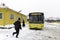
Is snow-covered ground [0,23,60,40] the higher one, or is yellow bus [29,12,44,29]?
yellow bus [29,12,44,29]

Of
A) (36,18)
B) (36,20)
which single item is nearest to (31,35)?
(36,20)

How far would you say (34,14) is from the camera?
30.9 m

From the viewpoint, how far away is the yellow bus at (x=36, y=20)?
29.6 m

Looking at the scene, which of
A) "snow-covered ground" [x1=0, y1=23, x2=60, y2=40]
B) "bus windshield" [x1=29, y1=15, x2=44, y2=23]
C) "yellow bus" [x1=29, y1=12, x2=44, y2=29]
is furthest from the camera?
"bus windshield" [x1=29, y1=15, x2=44, y2=23]

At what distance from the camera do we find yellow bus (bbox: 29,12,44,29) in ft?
97.2

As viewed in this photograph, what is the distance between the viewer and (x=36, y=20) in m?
30.1

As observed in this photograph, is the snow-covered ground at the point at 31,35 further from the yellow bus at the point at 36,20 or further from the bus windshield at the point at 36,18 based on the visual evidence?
the bus windshield at the point at 36,18

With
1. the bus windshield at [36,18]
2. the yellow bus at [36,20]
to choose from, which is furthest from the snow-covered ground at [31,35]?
the bus windshield at [36,18]

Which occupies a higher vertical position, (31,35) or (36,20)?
(36,20)

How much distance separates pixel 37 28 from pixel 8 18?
9.04 meters

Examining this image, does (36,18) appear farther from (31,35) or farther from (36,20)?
(31,35)

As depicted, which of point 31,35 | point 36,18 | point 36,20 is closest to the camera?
point 31,35

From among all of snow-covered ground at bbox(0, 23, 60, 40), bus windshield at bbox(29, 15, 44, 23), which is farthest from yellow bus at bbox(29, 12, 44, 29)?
snow-covered ground at bbox(0, 23, 60, 40)

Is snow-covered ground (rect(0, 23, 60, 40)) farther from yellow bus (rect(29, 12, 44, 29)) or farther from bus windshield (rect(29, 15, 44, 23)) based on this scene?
bus windshield (rect(29, 15, 44, 23))
